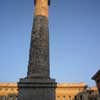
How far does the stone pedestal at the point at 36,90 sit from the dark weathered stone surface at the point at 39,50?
2.12 ft

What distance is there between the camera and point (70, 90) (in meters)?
→ 31.8

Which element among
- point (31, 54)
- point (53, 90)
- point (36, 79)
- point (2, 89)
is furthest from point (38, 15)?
point (2, 89)

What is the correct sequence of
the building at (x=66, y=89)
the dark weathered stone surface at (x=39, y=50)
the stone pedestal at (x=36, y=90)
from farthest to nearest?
the building at (x=66, y=89), the dark weathered stone surface at (x=39, y=50), the stone pedestal at (x=36, y=90)

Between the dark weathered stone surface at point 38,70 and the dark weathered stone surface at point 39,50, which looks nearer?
the dark weathered stone surface at point 38,70

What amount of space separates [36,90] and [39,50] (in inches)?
93.4

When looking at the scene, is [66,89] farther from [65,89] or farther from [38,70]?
[38,70]

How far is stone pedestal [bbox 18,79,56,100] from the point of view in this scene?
22.4ft

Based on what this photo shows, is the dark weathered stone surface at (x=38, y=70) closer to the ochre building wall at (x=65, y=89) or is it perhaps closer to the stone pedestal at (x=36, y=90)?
the stone pedestal at (x=36, y=90)

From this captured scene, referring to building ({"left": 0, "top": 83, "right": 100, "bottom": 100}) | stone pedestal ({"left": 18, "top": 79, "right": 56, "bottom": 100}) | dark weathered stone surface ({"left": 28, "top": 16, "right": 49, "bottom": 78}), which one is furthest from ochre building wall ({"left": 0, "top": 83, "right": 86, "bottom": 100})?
stone pedestal ({"left": 18, "top": 79, "right": 56, "bottom": 100})

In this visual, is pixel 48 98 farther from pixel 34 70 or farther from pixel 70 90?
pixel 70 90

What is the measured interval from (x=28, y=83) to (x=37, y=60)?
1.60 meters

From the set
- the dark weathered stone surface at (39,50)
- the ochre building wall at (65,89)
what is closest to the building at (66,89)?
the ochre building wall at (65,89)

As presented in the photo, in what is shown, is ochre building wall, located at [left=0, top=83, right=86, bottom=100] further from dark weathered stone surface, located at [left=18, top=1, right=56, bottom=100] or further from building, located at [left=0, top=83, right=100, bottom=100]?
dark weathered stone surface, located at [left=18, top=1, right=56, bottom=100]

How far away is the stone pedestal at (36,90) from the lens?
6.82 metres
